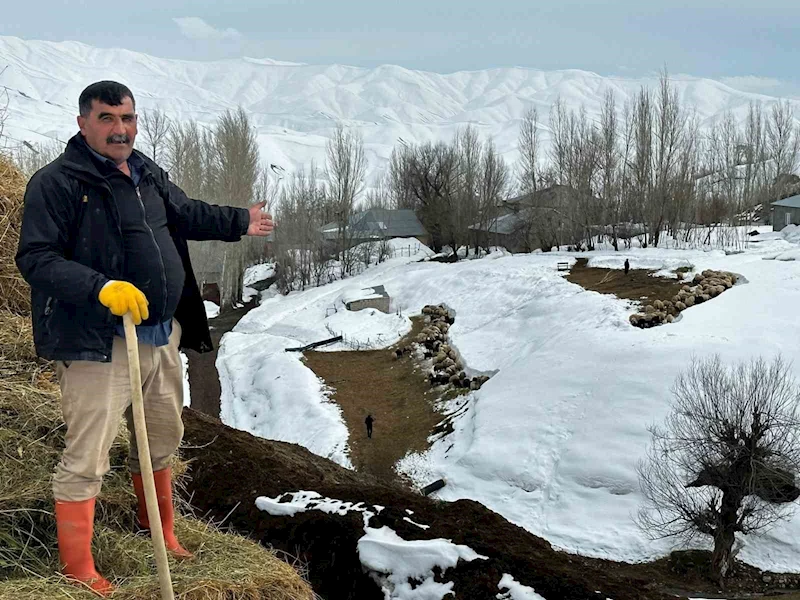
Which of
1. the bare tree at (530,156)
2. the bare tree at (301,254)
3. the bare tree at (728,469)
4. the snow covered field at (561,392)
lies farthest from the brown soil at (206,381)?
the bare tree at (530,156)

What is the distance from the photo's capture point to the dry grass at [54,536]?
9.31 feet

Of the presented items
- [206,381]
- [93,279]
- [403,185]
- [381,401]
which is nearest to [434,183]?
[403,185]

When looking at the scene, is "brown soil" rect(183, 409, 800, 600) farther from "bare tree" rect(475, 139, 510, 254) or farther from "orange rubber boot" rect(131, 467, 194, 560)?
"bare tree" rect(475, 139, 510, 254)

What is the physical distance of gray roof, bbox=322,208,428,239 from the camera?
4544 cm

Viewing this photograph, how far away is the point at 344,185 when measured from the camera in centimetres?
4550

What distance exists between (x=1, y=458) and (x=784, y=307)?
19669mm

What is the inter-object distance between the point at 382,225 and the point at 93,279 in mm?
47451

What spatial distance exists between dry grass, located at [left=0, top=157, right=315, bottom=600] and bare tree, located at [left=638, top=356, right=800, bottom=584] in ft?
31.1

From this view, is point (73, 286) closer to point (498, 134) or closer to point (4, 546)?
point (4, 546)

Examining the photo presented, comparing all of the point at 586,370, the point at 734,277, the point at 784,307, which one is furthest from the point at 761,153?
the point at 586,370

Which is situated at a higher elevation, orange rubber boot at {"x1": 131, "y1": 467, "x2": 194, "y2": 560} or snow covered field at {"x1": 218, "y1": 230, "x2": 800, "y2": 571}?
orange rubber boot at {"x1": 131, "y1": 467, "x2": 194, "y2": 560}

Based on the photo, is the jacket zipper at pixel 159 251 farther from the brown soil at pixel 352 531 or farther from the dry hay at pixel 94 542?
the brown soil at pixel 352 531

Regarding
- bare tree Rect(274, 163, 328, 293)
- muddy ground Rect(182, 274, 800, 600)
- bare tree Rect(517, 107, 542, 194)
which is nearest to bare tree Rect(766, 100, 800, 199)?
bare tree Rect(517, 107, 542, 194)

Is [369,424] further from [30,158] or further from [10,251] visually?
[30,158]
